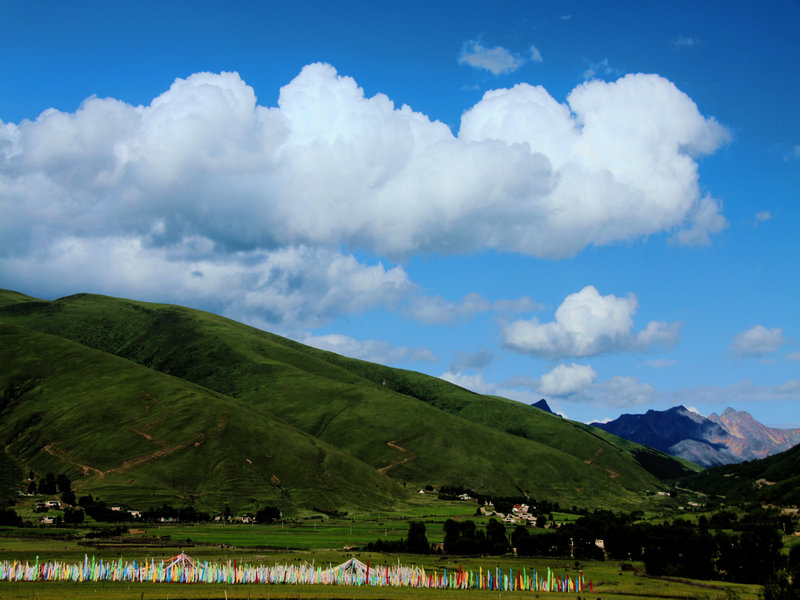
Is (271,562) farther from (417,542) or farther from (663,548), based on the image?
(663,548)

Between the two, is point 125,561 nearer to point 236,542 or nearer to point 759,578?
point 236,542

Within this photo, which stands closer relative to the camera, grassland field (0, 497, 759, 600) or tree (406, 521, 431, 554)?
grassland field (0, 497, 759, 600)

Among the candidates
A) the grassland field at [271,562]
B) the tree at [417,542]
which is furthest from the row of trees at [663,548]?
the grassland field at [271,562]

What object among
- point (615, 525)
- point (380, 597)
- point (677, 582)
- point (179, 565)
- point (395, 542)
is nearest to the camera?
point (380, 597)

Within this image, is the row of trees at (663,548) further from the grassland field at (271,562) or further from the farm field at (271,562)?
the farm field at (271,562)

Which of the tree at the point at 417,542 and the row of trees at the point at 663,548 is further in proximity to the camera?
the tree at the point at 417,542

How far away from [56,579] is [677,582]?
413 feet

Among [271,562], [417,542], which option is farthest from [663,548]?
[271,562]

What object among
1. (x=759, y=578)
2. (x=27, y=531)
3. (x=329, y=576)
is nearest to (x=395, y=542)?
(x=329, y=576)

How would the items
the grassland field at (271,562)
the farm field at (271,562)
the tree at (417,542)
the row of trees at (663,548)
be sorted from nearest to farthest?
the grassland field at (271,562)
the farm field at (271,562)
the row of trees at (663,548)
the tree at (417,542)

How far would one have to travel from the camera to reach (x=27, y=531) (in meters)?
193

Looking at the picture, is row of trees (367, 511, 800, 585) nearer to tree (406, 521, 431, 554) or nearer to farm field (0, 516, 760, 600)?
tree (406, 521, 431, 554)

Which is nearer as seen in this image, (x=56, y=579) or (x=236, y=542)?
(x=56, y=579)

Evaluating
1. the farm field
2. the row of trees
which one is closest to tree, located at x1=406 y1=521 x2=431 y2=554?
the row of trees
